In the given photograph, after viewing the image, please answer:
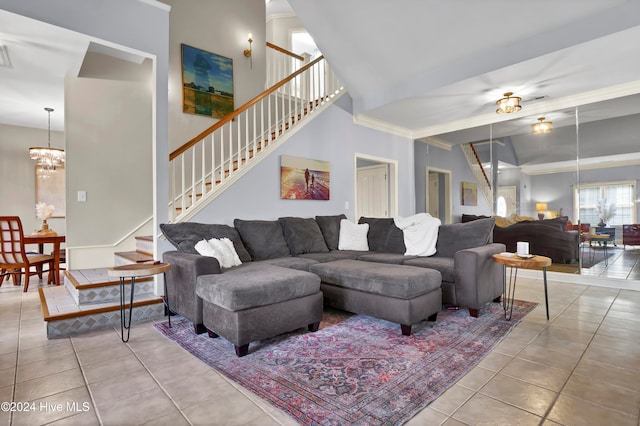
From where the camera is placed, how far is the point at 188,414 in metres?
1.60

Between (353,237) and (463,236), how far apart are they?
1.47m

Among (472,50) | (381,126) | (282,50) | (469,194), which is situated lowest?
(469,194)

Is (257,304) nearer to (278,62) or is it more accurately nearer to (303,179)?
(303,179)

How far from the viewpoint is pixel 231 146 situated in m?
4.16

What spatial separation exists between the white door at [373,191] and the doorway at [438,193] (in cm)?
86

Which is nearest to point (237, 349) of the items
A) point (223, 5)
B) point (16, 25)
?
point (16, 25)

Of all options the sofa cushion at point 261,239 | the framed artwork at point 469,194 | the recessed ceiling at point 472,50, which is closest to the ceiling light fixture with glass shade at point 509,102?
the recessed ceiling at point 472,50

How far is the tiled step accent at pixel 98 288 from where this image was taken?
299 centimetres

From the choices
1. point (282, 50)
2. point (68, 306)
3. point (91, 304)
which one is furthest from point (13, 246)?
point (282, 50)

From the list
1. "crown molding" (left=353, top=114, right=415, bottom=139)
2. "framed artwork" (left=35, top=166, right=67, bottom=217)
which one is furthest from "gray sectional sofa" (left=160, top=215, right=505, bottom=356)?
"framed artwork" (left=35, top=166, right=67, bottom=217)

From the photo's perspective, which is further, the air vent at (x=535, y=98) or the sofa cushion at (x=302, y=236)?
the air vent at (x=535, y=98)

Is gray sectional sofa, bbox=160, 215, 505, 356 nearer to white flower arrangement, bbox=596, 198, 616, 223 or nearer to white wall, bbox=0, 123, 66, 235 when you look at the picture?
white flower arrangement, bbox=596, 198, 616, 223

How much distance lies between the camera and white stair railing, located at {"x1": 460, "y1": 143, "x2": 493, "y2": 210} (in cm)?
571

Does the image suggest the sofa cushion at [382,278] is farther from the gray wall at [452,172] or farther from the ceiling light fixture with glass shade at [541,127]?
the ceiling light fixture with glass shade at [541,127]
